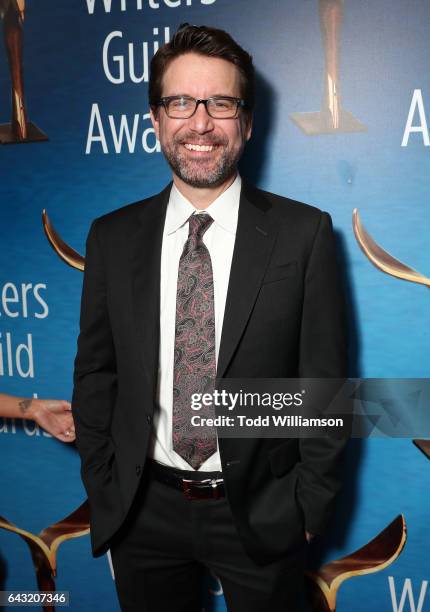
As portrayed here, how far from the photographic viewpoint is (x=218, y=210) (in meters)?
1.43

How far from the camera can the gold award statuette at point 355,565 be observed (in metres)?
1.80

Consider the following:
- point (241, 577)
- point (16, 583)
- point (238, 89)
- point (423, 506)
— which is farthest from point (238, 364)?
point (16, 583)

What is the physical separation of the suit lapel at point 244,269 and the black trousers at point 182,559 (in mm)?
380

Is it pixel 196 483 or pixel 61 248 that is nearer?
pixel 196 483

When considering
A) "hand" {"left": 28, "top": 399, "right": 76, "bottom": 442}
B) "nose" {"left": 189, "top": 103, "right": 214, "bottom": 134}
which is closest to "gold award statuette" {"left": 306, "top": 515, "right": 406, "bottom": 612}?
"hand" {"left": 28, "top": 399, "right": 76, "bottom": 442}

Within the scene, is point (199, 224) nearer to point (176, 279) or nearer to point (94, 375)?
point (176, 279)

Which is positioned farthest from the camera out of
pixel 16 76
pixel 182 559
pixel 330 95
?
pixel 16 76

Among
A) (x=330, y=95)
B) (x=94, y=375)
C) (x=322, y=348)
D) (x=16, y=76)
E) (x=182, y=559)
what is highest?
(x=16, y=76)

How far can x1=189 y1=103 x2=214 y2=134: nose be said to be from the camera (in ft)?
4.43

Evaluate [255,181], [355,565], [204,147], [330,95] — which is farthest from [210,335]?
[355,565]

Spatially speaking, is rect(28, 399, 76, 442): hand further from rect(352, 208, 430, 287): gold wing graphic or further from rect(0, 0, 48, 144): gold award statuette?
rect(352, 208, 430, 287): gold wing graphic

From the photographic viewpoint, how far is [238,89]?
1403mm

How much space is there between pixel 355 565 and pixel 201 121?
56.7 inches

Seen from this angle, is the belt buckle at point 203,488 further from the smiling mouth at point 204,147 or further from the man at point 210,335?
the smiling mouth at point 204,147
